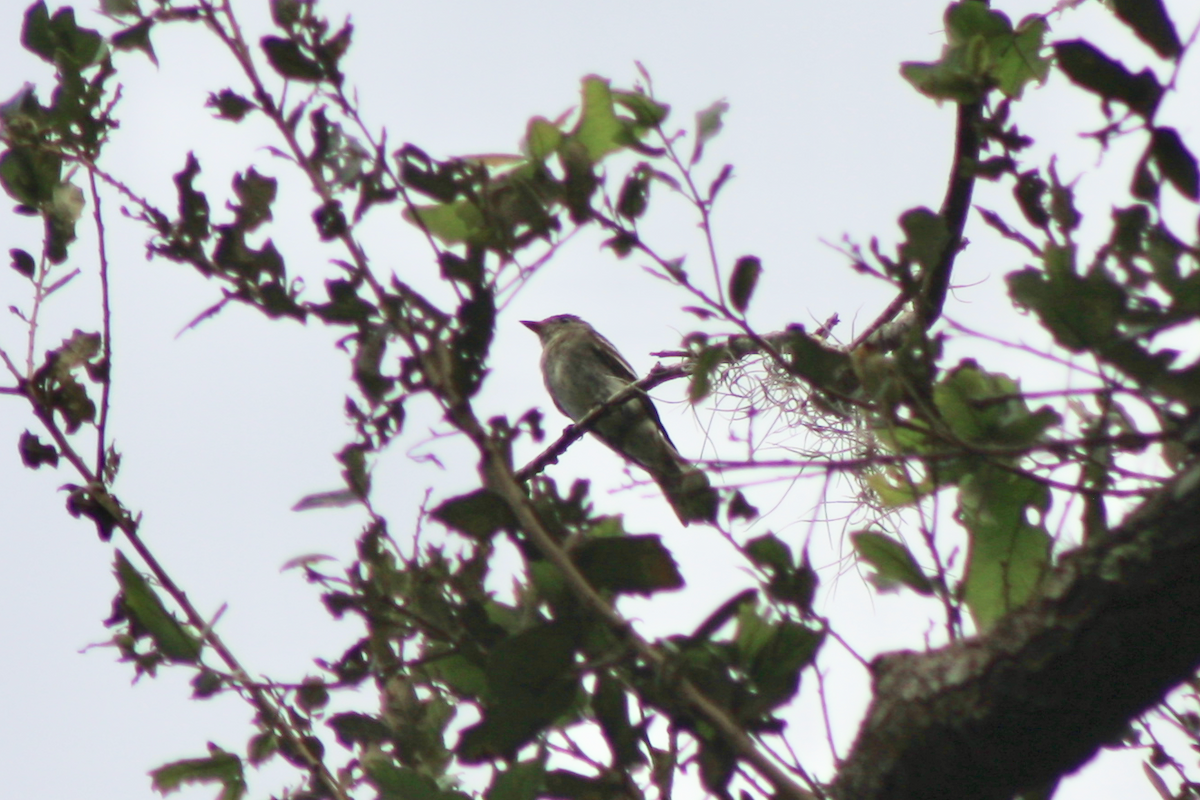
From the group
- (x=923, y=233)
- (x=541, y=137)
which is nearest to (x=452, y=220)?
(x=541, y=137)

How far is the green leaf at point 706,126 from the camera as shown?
6.04 ft

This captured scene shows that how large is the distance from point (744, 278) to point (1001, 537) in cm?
57

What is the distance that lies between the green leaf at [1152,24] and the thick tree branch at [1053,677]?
0.52m

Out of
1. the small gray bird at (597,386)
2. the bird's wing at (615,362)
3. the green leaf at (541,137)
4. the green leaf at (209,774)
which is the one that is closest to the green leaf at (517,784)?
the green leaf at (209,774)

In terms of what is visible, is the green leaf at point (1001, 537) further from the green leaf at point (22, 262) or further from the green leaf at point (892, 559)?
the green leaf at point (22, 262)

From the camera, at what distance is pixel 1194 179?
155 centimetres

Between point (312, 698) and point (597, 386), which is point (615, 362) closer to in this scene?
point (597, 386)

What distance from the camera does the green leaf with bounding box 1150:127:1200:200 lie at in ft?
5.06

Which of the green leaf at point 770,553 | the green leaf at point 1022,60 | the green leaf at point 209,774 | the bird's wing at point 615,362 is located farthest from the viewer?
the bird's wing at point 615,362

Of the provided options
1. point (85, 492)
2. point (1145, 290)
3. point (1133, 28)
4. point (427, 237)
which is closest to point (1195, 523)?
point (1145, 290)

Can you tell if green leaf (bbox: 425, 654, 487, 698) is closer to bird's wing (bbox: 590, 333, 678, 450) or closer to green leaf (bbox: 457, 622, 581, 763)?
green leaf (bbox: 457, 622, 581, 763)

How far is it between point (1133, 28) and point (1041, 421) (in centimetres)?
52

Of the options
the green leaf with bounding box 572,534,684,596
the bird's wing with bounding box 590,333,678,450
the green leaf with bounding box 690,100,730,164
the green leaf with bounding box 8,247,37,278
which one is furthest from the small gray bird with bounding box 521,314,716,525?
the green leaf with bounding box 572,534,684,596

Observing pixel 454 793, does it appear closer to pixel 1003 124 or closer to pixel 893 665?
pixel 893 665
